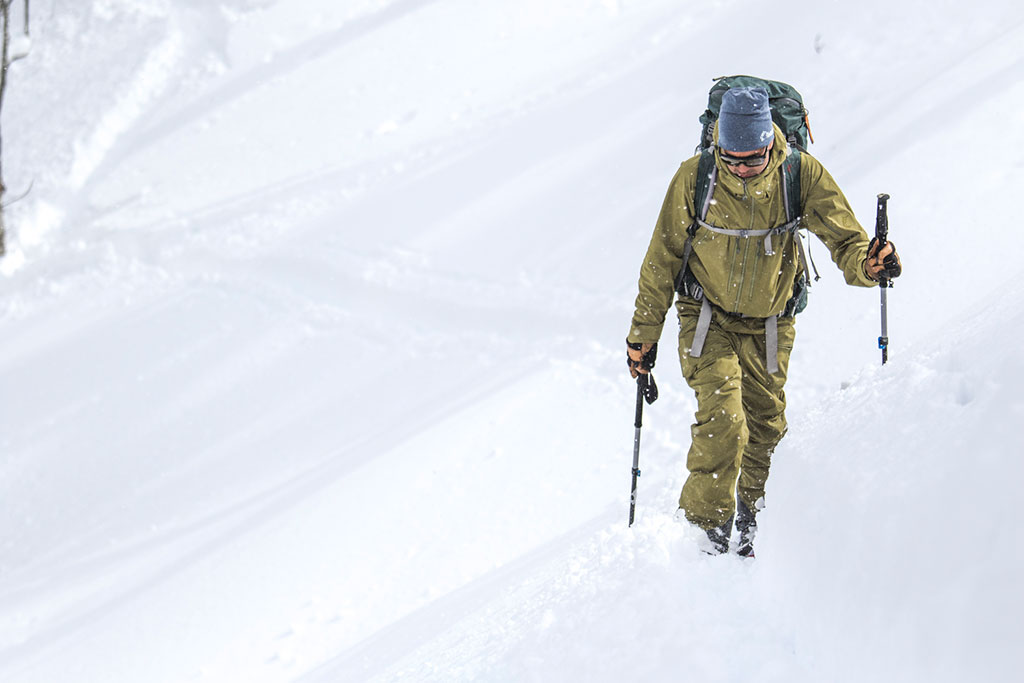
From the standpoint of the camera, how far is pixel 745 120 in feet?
12.1

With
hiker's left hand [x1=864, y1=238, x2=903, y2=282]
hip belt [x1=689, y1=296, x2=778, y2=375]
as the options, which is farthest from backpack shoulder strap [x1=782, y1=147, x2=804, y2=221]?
hip belt [x1=689, y1=296, x2=778, y2=375]

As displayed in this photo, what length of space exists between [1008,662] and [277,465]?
7.22 metres

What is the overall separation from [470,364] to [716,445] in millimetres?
5533

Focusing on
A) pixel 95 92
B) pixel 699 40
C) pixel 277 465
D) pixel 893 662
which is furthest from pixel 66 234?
pixel 893 662

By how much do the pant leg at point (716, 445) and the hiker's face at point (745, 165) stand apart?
811 mm

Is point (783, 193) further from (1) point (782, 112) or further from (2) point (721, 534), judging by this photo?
(2) point (721, 534)

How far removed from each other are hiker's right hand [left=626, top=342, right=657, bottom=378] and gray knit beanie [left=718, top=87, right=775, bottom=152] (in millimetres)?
1016

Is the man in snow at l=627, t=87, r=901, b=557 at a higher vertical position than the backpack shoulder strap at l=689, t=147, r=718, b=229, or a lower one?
lower

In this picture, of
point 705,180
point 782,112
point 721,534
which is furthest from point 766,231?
point 721,534

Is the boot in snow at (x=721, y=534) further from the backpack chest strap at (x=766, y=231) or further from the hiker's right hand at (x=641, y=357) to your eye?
the backpack chest strap at (x=766, y=231)

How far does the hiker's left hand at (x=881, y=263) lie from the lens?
3.80 metres

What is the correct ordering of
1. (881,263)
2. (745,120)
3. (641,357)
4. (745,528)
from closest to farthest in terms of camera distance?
(745,120) < (881,263) < (745,528) < (641,357)

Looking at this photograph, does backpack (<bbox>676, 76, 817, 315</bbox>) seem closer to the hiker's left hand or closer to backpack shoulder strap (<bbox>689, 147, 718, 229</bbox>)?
backpack shoulder strap (<bbox>689, 147, 718, 229</bbox>)

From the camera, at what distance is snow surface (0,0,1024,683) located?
328 cm
